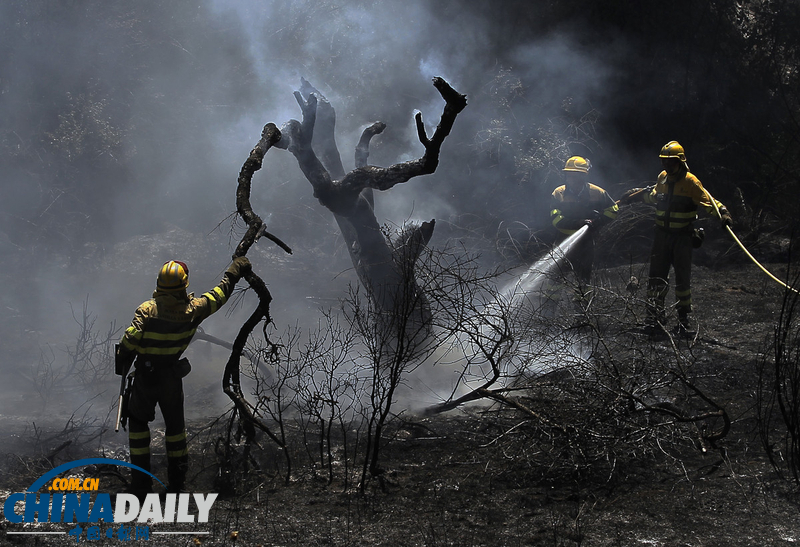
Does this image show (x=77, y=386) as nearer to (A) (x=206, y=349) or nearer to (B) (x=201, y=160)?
(A) (x=206, y=349)

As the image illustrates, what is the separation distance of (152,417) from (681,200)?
17.7ft

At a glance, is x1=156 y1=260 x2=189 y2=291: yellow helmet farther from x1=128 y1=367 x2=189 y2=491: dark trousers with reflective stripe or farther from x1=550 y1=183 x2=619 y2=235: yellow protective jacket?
x1=550 y1=183 x2=619 y2=235: yellow protective jacket

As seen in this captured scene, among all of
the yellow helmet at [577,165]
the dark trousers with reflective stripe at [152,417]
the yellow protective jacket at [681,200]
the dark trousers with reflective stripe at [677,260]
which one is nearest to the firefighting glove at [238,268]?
the dark trousers with reflective stripe at [152,417]

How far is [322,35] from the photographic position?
41.9ft

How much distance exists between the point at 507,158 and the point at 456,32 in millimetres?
2836

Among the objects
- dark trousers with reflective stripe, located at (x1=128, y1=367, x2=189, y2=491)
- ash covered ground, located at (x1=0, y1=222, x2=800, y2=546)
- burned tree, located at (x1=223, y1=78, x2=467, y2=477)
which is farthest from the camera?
A: burned tree, located at (x1=223, y1=78, x2=467, y2=477)

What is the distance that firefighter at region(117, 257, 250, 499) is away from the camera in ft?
13.7

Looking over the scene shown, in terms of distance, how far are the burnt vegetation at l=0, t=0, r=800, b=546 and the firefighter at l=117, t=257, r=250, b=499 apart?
0.33m

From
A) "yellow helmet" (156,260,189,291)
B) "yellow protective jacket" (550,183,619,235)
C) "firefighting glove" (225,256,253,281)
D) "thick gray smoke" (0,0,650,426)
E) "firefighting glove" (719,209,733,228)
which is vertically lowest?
"yellow helmet" (156,260,189,291)

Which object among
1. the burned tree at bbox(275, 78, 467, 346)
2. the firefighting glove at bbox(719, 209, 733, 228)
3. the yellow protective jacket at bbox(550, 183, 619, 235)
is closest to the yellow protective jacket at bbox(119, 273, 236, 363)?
the burned tree at bbox(275, 78, 467, 346)

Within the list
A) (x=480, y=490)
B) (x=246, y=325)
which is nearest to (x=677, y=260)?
(x=480, y=490)

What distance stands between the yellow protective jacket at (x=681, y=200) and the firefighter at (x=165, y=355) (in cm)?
452

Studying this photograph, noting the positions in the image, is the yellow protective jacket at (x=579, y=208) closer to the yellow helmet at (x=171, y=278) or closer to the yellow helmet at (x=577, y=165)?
the yellow helmet at (x=577, y=165)

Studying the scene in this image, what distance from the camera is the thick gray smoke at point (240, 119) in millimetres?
10766
